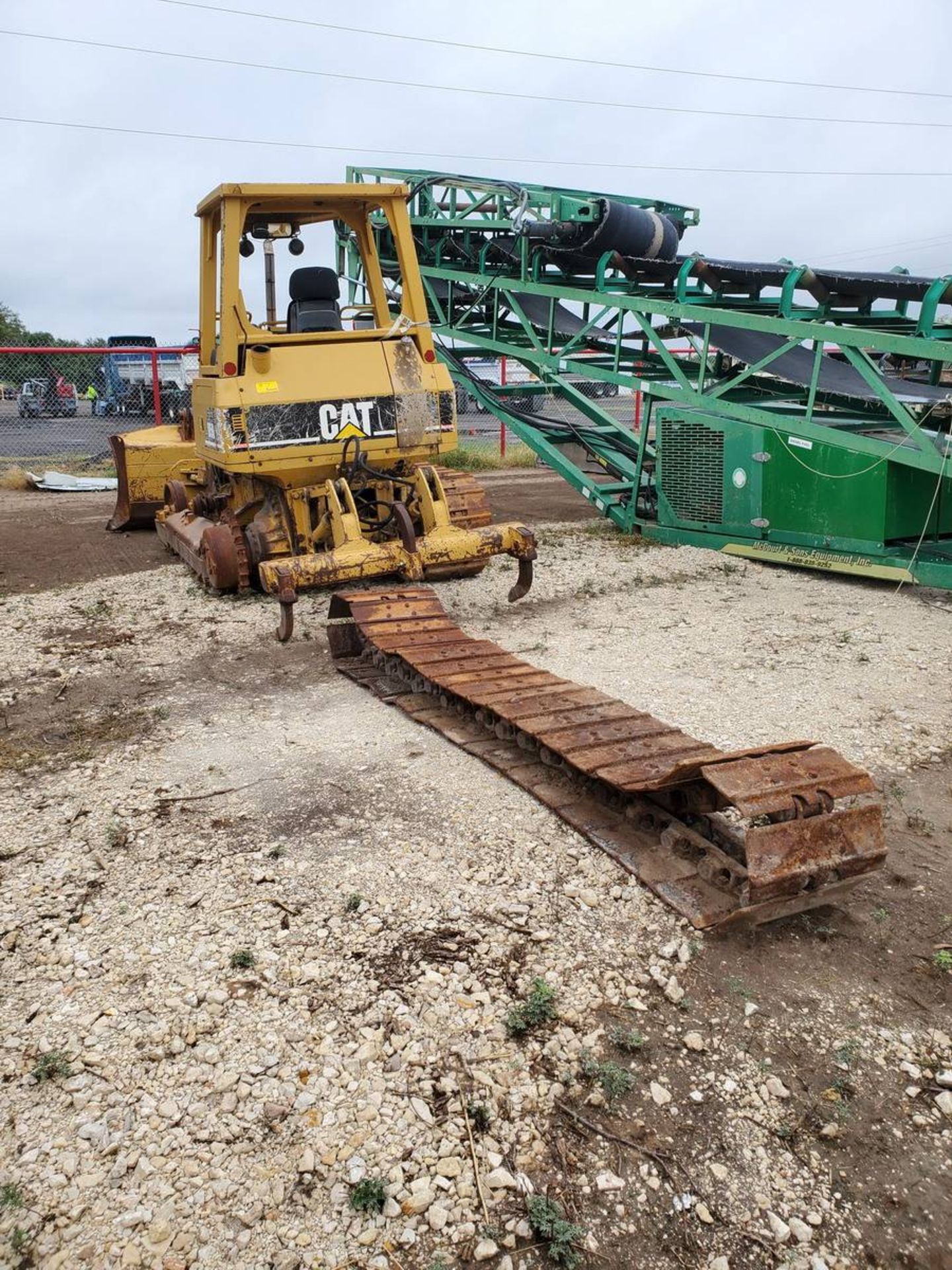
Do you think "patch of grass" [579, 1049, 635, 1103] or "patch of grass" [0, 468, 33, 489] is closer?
"patch of grass" [579, 1049, 635, 1103]

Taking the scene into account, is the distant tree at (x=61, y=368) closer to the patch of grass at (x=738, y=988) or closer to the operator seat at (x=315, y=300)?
the operator seat at (x=315, y=300)

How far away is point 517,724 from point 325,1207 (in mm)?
2188

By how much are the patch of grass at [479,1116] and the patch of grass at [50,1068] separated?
100cm

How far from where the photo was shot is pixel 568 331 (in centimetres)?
978

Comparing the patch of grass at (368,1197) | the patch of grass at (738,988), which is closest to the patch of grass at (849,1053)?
the patch of grass at (738,988)

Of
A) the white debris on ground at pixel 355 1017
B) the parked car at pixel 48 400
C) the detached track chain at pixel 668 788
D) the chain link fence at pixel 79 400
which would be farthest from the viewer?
the parked car at pixel 48 400

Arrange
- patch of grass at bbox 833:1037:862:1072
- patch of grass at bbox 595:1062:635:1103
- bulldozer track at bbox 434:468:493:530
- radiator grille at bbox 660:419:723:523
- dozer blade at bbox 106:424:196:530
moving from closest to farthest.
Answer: patch of grass at bbox 595:1062:635:1103 < patch of grass at bbox 833:1037:862:1072 < bulldozer track at bbox 434:468:493:530 < radiator grille at bbox 660:419:723:523 < dozer blade at bbox 106:424:196:530

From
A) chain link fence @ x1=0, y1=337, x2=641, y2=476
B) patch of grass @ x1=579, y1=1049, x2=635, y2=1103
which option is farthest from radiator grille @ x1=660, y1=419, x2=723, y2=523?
→ patch of grass @ x1=579, y1=1049, x2=635, y2=1103

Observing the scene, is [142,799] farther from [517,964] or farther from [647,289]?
[647,289]

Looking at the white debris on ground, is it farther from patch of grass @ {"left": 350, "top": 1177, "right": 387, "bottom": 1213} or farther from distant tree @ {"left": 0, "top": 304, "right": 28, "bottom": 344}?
distant tree @ {"left": 0, "top": 304, "right": 28, "bottom": 344}

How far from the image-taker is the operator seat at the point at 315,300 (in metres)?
7.09

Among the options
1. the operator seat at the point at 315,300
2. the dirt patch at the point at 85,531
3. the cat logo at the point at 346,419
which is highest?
the operator seat at the point at 315,300

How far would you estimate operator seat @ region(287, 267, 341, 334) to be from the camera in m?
7.09

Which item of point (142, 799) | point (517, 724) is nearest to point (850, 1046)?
point (517, 724)
